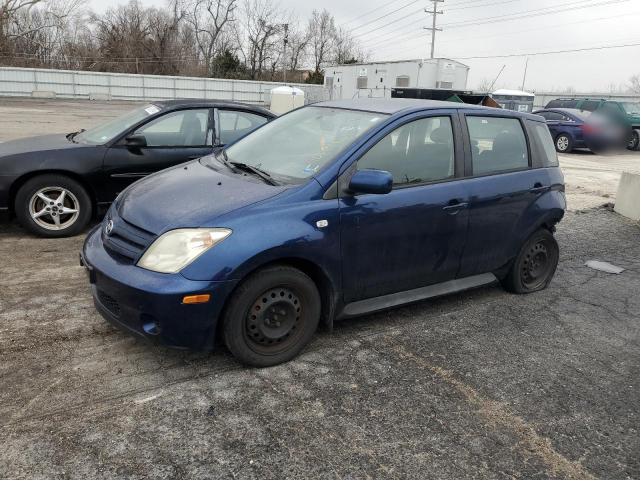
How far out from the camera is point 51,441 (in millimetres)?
2641

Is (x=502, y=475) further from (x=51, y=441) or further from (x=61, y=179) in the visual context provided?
(x=61, y=179)

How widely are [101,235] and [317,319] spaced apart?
1.56 m

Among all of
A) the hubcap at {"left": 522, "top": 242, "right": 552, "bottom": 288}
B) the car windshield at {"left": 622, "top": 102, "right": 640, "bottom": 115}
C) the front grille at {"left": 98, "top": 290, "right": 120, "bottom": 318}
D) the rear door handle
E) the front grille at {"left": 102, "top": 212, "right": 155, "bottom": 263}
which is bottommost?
the hubcap at {"left": 522, "top": 242, "right": 552, "bottom": 288}

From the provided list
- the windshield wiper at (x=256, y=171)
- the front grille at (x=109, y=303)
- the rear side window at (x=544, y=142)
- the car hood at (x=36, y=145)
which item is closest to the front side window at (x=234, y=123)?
the car hood at (x=36, y=145)

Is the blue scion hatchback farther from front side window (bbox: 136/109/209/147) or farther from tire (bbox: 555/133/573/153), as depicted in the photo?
tire (bbox: 555/133/573/153)

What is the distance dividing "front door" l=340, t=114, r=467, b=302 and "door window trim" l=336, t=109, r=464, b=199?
1cm

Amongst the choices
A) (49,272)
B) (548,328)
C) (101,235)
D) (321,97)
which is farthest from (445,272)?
(321,97)

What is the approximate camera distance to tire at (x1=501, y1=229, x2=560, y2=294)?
194 inches

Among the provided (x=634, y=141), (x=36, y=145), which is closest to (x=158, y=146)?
(x=36, y=145)

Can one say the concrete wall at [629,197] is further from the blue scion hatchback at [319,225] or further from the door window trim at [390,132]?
the door window trim at [390,132]

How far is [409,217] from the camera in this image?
3.84 metres

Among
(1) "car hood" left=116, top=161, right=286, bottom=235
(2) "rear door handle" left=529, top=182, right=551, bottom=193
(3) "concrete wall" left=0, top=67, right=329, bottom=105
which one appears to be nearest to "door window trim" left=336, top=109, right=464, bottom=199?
(1) "car hood" left=116, top=161, right=286, bottom=235

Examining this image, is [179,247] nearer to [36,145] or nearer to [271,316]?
[271,316]

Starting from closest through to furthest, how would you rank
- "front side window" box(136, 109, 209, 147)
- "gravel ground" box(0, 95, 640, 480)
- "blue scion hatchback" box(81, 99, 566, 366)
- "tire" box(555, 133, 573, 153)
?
"gravel ground" box(0, 95, 640, 480) < "blue scion hatchback" box(81, 99, 566, 366) < "front side window" box(136, 109, 209, 147) < "tire" box(555, 133, 573, 153)
